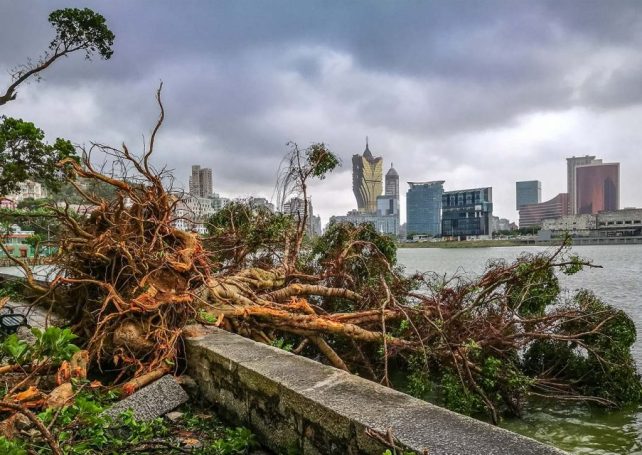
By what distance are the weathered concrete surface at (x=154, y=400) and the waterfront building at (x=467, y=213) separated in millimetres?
134144

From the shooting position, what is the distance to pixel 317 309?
7246 mm

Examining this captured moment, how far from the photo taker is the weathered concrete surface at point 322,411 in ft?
7.34

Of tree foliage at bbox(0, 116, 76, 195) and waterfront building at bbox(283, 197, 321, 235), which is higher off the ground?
tree foliage at bbox(0, 116, 76, 195)

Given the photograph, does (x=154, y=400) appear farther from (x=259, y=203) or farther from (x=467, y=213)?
(x=467, y=213)

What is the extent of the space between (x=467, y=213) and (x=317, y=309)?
13654 centimetres

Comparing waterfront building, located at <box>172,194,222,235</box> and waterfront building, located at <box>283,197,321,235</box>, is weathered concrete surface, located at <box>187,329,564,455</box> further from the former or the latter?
waterfront building, located at <box>283,197,321,235</box>

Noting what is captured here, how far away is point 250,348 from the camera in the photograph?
157 inches

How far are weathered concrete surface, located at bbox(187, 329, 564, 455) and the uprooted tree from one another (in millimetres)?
893

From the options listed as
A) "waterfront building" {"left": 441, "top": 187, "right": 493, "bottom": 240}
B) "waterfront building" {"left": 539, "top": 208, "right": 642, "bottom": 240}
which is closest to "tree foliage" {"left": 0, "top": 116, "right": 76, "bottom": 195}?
"waterfront building" {"left": 539, "top": 208, "right": 642, "bottom": 240}

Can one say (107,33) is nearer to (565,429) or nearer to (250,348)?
(250,348)

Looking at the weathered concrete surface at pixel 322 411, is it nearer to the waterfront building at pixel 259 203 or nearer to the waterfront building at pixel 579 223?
the waterfront building at pixel 259 203

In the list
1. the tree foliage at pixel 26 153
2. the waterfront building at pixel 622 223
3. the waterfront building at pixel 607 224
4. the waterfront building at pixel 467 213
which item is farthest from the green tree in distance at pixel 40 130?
the waterfront building at pixel 467 213

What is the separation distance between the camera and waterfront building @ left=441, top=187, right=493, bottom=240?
13425 cm

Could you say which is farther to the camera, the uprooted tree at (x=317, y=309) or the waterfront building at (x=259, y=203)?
the waterfront building at (x=259, y=203)
